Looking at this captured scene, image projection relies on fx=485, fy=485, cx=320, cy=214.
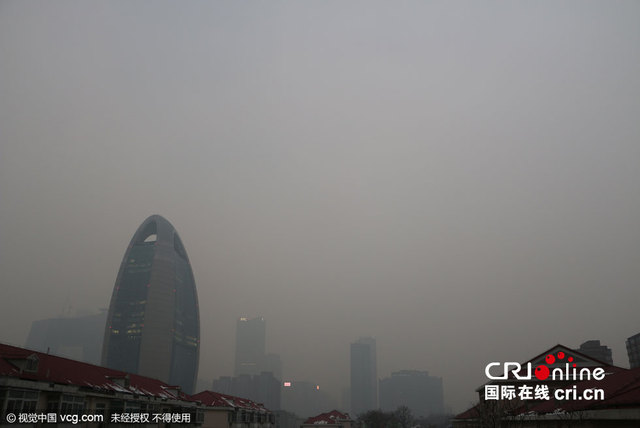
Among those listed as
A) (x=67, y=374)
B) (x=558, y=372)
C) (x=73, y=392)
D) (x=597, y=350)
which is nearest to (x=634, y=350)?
(x=597, y=350)

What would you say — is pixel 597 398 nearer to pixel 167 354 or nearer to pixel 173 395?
pixel 173 395

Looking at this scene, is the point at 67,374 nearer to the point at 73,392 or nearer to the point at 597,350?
the point at 73,392

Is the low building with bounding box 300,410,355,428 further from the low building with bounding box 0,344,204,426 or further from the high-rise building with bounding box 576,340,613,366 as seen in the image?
the high-rise building with bounding box 576,340,613,366

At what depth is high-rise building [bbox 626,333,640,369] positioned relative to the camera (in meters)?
177

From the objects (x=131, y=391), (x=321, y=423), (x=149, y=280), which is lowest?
(x=321, y=423)

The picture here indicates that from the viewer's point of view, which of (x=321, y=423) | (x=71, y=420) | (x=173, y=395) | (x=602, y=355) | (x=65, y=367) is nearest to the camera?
(x=71, y=420)

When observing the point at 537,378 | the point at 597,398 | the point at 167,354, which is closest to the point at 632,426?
the point at 597,398

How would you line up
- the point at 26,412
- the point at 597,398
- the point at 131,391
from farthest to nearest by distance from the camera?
1. the point at 131,391
2. the point at 26,412
3. the point at 597,398

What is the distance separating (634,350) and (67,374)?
202564mm

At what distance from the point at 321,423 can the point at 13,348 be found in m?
52.0

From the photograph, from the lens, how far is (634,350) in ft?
593

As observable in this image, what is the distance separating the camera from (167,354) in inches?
7648

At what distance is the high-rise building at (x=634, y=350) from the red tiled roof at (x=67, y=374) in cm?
18468

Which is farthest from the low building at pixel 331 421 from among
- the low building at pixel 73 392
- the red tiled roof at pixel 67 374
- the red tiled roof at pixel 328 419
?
the red tiled roof at pixel 67 374
